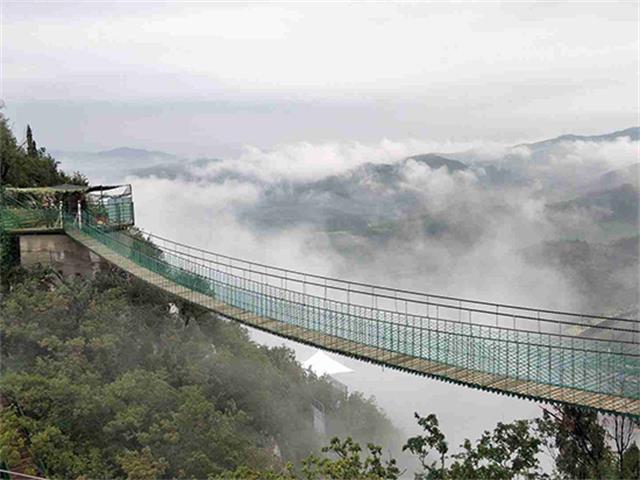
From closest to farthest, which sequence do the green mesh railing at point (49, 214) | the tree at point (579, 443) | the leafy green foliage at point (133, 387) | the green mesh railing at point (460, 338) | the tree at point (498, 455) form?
the green mesh railing at point (460, 338), the tree at point (579, 443), the tree at point (498, 455), the leafy green foliage at point (133, 387), the green mesh railing at point (49, 214)

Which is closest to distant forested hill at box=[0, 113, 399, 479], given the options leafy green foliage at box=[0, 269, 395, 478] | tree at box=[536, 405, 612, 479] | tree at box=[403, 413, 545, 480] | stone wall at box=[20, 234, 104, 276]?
leafy green foliage at box=[0, 269, 395, 478]

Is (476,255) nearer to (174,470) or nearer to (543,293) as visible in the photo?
(543,293)

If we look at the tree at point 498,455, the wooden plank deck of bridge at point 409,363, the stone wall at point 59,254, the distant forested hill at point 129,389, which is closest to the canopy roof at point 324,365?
the distant forested hill at point 129,389

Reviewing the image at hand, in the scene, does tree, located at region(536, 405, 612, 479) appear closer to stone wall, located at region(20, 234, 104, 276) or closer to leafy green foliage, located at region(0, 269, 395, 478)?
leafy green foliage, located at region(0, 269, 395, 478)

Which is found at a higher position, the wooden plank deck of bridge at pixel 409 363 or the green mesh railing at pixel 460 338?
the green mesh railing at pixel 460 338

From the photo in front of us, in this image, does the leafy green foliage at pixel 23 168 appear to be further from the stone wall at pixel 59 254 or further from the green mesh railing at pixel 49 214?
the stone wall at pixel 59 254

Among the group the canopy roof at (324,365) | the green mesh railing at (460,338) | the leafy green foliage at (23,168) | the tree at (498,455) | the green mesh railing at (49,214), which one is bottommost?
the canopy roof at (324,365)

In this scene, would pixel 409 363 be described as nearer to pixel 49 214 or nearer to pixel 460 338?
pixel 460 338

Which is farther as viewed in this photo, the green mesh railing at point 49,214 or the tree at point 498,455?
the green mesh railing at point 49,214
